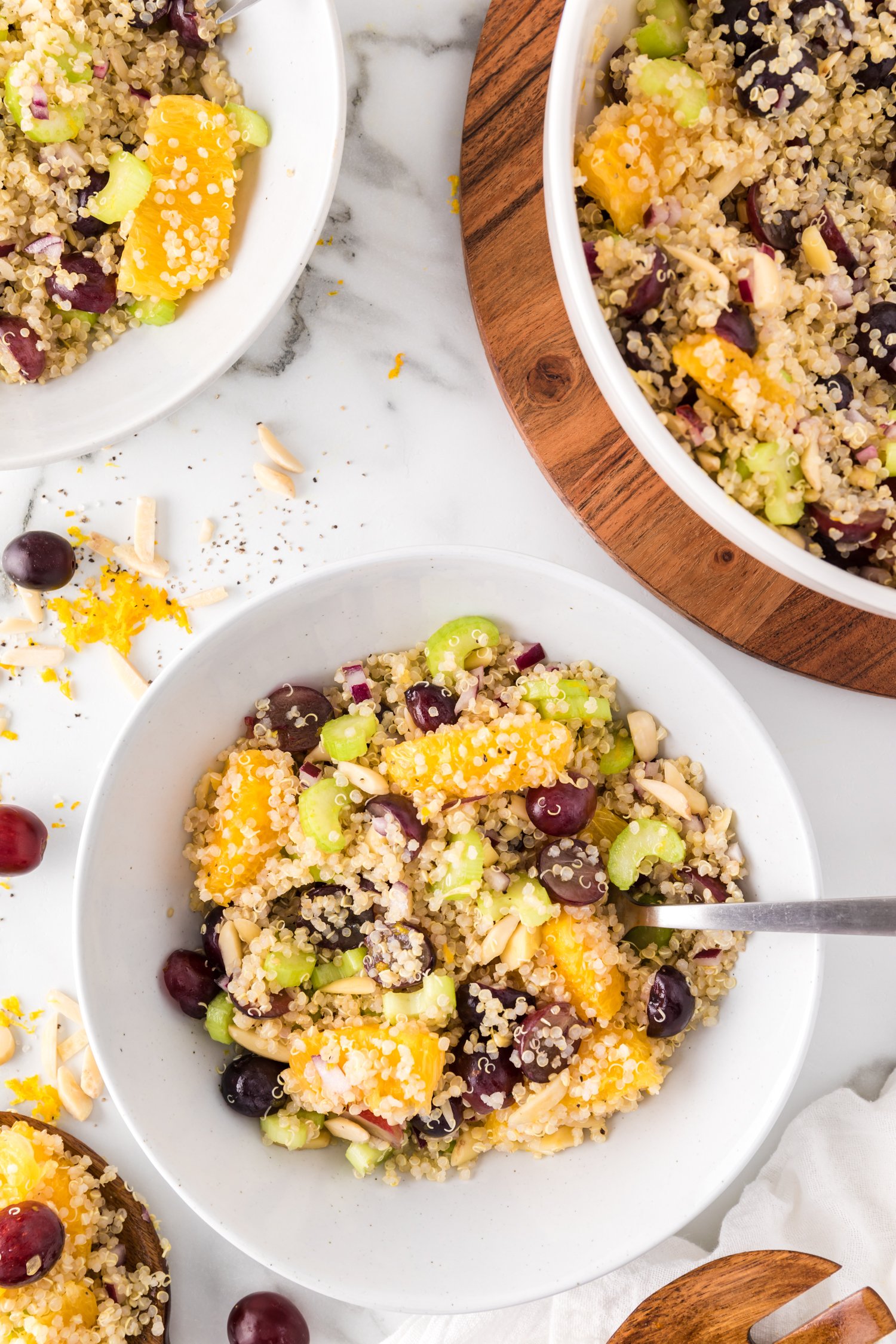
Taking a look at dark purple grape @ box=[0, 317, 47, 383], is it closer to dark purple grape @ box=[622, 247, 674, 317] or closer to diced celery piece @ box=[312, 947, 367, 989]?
dark purple grape @ box=[622, 247, 674, 317]

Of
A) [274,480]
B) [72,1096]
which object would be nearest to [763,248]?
[274,480]

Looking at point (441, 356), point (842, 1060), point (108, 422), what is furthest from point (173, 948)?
point (842, 1060)

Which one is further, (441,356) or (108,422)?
(441,356)

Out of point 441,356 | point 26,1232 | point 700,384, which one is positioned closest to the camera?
point 700,384

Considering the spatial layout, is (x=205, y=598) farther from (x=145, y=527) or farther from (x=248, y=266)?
(x=248, y=266)

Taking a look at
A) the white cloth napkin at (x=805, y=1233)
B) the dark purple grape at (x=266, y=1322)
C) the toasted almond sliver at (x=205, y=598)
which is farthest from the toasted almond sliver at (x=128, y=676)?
the white cloth napkin at (x=805, y=1233)

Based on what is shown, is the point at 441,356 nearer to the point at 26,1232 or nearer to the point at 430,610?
the point at 430,610

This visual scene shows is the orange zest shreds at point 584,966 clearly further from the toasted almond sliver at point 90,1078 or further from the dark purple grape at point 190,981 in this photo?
the toasted almond sliver at point 90,1078
